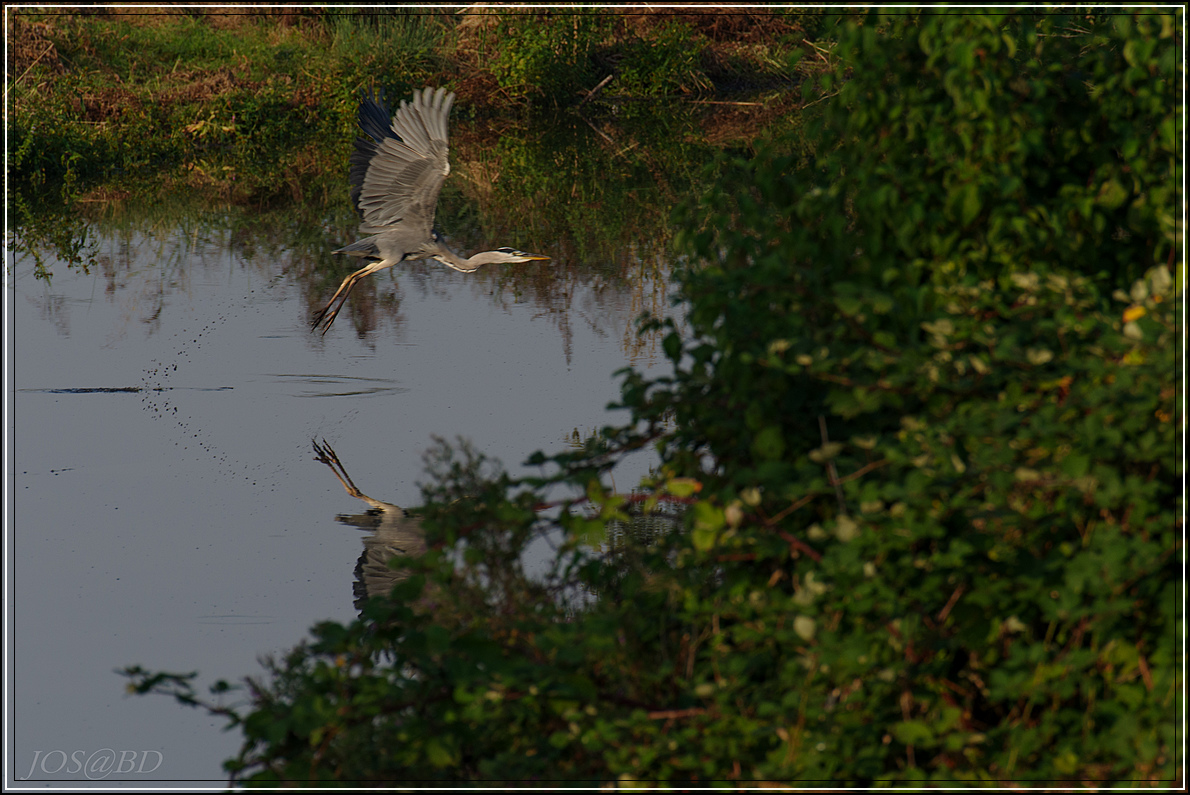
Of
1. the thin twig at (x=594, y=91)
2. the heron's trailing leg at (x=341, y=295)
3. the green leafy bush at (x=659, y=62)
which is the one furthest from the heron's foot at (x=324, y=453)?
the green leafy bush at (x=659, y=62)

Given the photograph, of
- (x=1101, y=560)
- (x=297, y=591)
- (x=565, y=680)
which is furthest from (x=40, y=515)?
(x=1101, y=560)

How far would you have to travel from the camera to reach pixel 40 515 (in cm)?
460

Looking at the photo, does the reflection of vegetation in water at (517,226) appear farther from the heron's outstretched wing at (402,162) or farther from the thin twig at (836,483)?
the thin twig at (836,483)

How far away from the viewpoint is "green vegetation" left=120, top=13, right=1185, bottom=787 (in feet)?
6.73

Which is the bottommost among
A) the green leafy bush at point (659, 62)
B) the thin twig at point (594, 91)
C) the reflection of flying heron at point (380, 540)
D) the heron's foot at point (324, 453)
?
the heron's foot at point (324, 453)

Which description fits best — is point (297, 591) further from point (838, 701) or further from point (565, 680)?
point (838, 701)

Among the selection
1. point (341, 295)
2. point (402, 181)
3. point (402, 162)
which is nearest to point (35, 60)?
point (341, 295)

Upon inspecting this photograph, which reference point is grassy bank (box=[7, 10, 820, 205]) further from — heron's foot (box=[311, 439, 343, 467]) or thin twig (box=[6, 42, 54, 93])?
heron's foot (box=[311, 439, 343, 467])

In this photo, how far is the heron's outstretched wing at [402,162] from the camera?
5.61 metres

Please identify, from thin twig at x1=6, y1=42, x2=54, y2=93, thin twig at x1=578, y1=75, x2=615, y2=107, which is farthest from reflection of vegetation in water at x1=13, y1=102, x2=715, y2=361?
thin twig at x1=6, y1=42, x2=54, y2=93

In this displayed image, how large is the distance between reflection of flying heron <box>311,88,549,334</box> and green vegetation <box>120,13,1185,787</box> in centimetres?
325

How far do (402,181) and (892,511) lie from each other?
4.49m

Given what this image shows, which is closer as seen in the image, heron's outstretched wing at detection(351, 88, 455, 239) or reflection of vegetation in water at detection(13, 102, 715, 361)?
heron's outstretched wing at detection(351, 88, 455, 239)

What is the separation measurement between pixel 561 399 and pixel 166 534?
6.31ft
